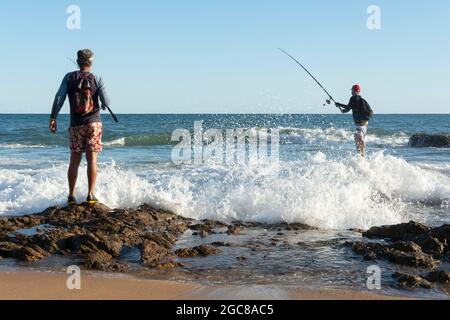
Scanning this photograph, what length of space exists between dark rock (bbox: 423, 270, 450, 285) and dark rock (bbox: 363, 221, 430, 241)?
1.08 m

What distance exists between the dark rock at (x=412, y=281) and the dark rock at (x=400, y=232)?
122 cm

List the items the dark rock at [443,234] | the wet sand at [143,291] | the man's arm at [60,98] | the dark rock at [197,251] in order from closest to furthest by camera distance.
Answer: the wet sand at [143,291] → the dark rock at [197,251] → the dark rock at [443,234] → the man's arm at [60,98]

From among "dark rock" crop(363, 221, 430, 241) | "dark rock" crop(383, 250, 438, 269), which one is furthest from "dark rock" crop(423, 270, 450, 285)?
"dark rock" crop(363, 221, 430, 241)

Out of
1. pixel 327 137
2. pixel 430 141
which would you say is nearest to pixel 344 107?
pixel 430 141

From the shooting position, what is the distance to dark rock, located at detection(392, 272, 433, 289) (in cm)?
352

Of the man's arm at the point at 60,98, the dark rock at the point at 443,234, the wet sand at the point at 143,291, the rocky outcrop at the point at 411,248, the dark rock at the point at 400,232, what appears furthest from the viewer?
the man's arm at the point at 60,98

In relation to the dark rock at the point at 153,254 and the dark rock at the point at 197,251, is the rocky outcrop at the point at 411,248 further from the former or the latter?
the dark rock at the point at 153,254

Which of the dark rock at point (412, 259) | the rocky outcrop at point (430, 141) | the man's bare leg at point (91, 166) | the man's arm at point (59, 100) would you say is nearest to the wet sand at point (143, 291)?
the dark rock at point (412, 259)

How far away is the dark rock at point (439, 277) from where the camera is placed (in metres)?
3.62

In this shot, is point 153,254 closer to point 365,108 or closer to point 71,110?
point 71,110

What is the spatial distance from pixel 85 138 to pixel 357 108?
6.17m

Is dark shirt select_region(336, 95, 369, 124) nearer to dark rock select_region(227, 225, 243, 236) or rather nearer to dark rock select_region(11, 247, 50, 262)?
dark rock select_region(227, 225, 243, 236)

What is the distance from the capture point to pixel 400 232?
4922 mm
